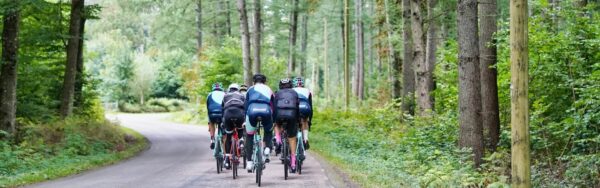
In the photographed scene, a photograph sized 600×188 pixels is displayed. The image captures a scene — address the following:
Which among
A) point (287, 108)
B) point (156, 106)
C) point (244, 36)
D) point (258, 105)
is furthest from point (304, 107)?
point (156, 106)

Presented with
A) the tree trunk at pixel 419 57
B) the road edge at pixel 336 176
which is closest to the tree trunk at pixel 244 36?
the tree trunk at pixel 419 57

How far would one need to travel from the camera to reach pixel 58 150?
18.2 m

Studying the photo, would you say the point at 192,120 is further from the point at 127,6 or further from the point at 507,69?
the point at 507,69

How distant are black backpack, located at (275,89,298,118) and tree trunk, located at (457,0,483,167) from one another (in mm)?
3400

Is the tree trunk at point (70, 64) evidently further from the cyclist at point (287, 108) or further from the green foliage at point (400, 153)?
the cyclist at point (287, 108)

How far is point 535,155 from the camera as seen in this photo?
13789 millimetres

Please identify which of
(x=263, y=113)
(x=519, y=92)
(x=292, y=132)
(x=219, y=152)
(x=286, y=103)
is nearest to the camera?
(x=519, y=92)

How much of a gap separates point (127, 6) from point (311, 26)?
35.0 metres

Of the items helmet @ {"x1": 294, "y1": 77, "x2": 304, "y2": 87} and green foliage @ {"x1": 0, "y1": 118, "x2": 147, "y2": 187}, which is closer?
helmet @ {"x1": 294, "y1": 77, "x2": 304, "y2": 87}

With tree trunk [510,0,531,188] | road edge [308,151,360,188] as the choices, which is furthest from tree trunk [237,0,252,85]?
tree trunk [510,0,531,188]

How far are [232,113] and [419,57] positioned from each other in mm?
8122

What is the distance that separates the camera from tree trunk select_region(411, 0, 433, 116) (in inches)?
716

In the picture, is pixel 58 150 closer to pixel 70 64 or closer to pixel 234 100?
pixel 70 64

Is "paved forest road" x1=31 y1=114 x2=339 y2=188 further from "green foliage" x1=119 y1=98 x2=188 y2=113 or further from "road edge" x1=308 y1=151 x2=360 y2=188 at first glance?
"green foliage" x1=119 y1=98 x2=188 y2=113
